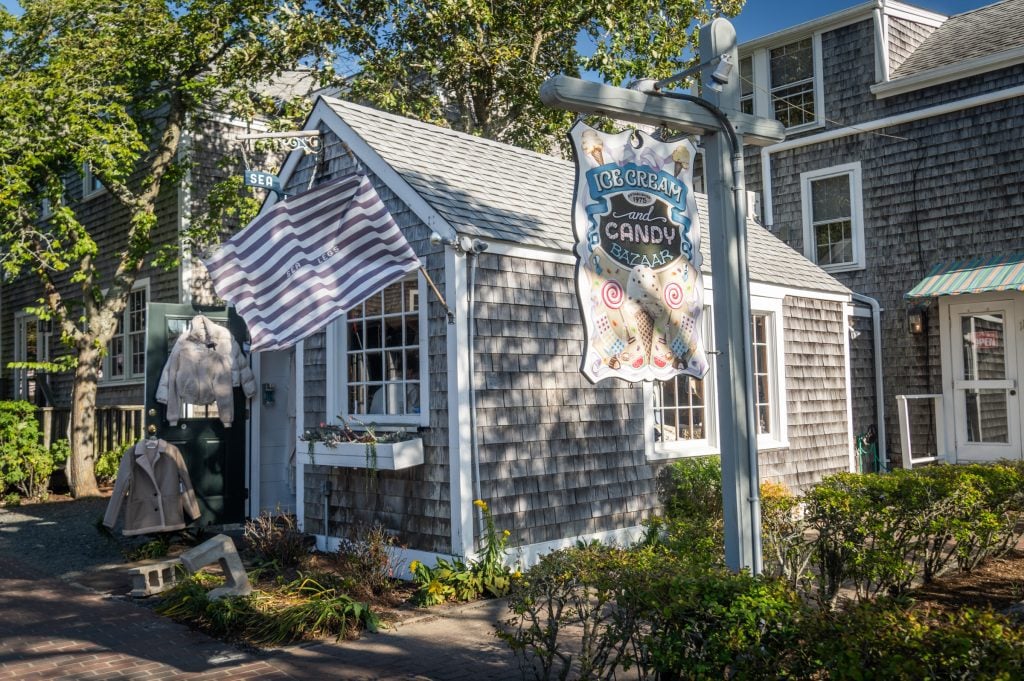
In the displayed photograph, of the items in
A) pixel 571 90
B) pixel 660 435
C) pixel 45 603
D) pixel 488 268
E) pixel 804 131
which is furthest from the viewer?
pixel 804 131

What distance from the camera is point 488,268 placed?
8180 mm

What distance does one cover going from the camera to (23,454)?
45.4ft

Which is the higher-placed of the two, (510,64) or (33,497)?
(510,64)

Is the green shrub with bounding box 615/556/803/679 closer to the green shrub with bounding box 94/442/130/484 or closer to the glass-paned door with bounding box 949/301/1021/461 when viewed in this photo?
the glass-paned door with bounding box 949/301/1021/461

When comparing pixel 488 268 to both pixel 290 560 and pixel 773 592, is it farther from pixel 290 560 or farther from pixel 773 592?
pixel 773 592

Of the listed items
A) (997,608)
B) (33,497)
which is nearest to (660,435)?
(997,608)

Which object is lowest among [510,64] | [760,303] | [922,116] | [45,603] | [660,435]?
[45,603]

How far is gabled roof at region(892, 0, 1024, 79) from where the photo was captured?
13.9 metres

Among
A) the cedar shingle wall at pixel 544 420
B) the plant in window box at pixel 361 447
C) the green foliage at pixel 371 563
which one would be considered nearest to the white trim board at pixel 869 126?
the cedar shingle wall at pixel 544 420

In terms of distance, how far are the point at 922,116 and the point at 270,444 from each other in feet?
37.1

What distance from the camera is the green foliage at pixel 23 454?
13.6 metres

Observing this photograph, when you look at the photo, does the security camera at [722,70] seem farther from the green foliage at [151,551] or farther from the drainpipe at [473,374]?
the green foliage at [151,551]

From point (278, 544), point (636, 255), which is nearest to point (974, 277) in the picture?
point (636, 255)

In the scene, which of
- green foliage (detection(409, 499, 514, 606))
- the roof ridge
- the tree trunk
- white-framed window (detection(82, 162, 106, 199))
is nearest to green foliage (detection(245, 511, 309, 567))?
green foliage (detection(409, 499, 514, 606))
